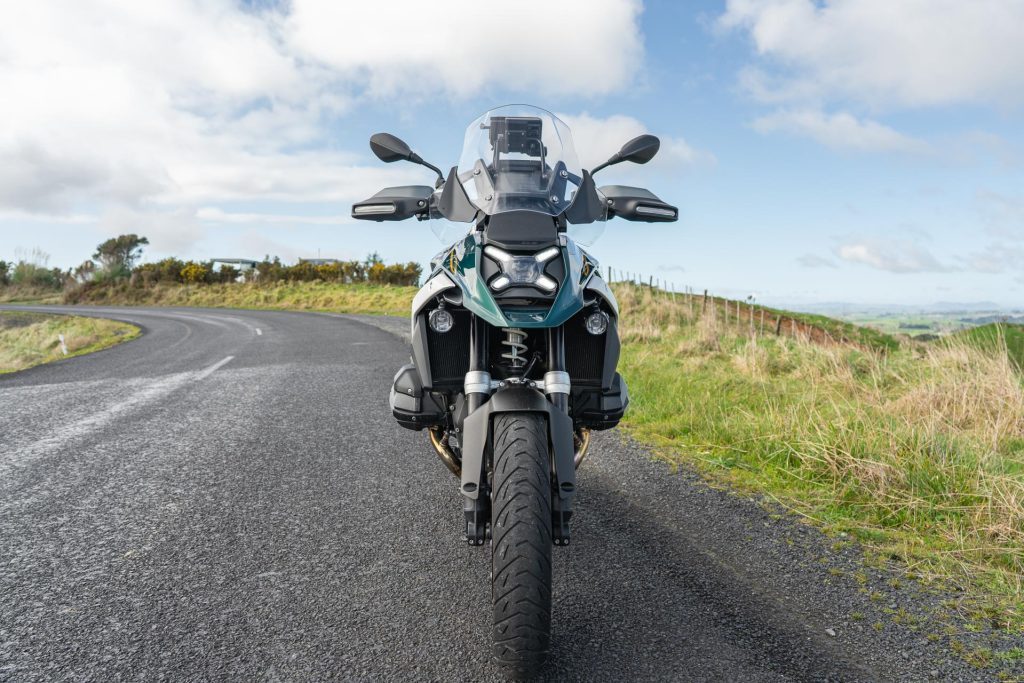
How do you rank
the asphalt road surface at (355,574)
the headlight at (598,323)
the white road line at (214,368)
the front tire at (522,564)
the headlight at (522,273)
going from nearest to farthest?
the front tire at (522,564) → the asphalt road surface at (355,574) → the headlight at (522,273) → the headlight at (598,323) → the white road line at (214,368)

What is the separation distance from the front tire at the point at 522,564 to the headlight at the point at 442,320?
793 millimetres

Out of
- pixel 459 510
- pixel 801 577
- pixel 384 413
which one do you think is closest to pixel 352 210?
pixel 459 510

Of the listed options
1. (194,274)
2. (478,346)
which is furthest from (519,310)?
(194,274)

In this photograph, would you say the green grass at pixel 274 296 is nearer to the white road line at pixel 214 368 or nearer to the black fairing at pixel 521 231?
the white road line at pixel 214 368

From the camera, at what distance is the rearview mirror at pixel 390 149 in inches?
126

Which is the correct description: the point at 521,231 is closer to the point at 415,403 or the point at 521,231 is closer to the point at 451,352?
the point at 451,352

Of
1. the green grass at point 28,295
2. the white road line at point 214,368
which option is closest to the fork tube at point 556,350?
the white road line at point 214,368

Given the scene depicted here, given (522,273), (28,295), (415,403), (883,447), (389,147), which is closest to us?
(522,273)

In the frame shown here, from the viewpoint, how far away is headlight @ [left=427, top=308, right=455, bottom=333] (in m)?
2.85

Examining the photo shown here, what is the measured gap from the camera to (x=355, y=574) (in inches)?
117

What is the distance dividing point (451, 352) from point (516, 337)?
0.36 metres

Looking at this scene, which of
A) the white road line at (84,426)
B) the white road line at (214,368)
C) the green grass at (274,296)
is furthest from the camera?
the green grass at (274,296)

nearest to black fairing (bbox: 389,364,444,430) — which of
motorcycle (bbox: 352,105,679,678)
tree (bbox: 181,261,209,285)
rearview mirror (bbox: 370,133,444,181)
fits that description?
motorcycle (bbox: 352,105,679,678)

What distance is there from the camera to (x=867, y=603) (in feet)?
9.06
